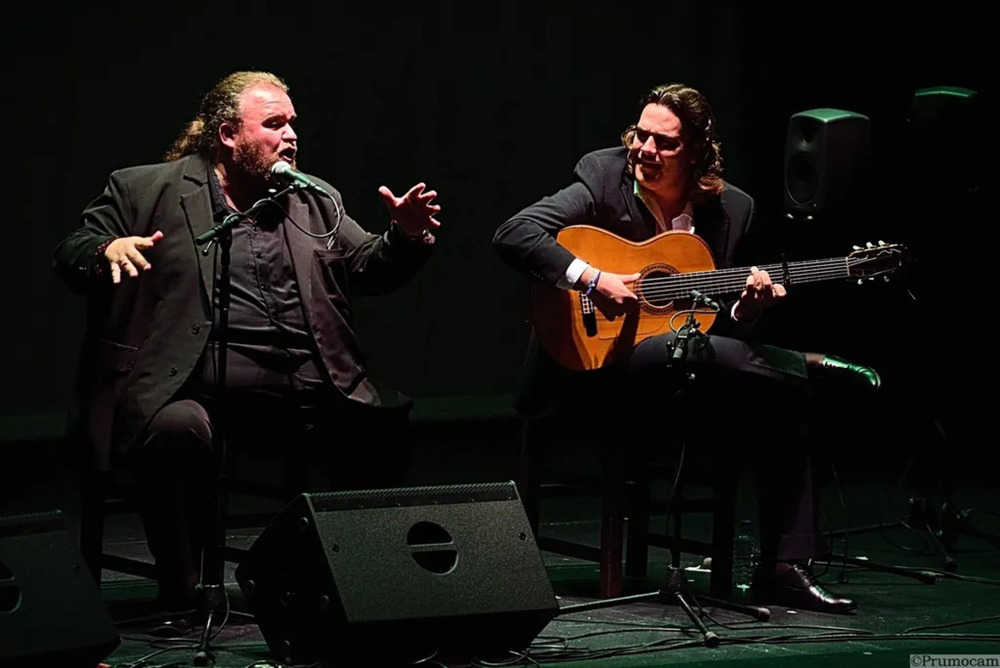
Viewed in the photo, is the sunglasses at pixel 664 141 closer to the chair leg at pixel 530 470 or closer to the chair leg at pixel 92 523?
the chair leg at pixel 530 470

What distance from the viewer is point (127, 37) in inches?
295

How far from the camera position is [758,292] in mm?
4605

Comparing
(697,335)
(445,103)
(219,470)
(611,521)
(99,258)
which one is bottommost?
(611,521)

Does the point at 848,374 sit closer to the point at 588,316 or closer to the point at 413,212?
the point at 588,316

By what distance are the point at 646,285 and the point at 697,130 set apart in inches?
20.9

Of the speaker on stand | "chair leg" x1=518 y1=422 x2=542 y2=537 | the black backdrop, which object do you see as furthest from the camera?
the black backdrop

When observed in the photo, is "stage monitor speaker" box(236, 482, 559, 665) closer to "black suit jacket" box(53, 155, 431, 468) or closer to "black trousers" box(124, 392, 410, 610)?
"black trousers" box(124, 392, 410, 610)

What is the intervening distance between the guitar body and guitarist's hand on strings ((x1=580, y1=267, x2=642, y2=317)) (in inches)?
1.2

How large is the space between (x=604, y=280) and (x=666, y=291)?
21 centimetres

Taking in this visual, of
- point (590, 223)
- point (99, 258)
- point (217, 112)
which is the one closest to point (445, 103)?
point (590, 223)

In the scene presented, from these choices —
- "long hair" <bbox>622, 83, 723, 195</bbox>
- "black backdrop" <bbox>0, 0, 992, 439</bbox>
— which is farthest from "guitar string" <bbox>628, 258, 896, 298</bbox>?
"black backdrop" <bbox>0, 0, 992, 439</bbox>

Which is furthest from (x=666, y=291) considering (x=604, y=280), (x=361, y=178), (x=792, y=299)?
(x=361, y=178)

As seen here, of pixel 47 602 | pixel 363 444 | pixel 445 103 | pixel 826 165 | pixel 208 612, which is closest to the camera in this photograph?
pixel 47 602

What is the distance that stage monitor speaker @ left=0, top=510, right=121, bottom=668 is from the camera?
3.29 m
